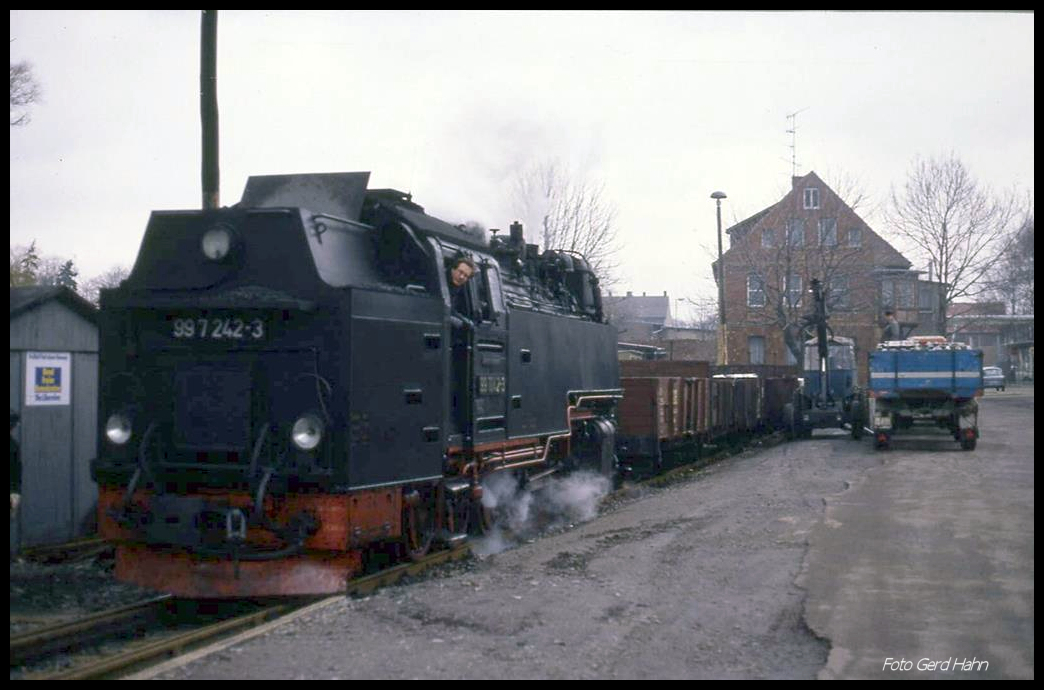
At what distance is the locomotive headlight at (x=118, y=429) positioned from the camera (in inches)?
304

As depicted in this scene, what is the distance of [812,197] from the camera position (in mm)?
40688

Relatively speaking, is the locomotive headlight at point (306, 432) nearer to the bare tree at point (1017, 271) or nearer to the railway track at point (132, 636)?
the railway track at point (132, 636)

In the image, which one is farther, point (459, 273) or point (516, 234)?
point (516, 234)

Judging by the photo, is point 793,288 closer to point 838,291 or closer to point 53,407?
point 838,291

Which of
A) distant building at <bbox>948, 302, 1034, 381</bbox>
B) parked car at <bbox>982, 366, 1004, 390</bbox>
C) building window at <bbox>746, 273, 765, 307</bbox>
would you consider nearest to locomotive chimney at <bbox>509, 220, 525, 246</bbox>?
distant building at <bbox>948, 302, 1034, 381</bbox>

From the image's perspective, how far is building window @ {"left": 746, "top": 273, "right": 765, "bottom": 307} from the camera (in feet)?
134

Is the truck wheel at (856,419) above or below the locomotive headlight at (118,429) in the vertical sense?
below

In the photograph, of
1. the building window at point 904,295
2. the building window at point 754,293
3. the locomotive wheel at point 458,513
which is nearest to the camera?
the locomotive wheel at point 458,513

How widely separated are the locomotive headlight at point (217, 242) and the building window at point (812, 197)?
1365 inches

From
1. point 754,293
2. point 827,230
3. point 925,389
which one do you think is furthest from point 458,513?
point 754,293

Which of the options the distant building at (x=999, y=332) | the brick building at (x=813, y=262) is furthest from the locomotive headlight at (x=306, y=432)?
the brick building at (x=813, y=262)

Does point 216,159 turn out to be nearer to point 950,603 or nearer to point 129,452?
point 129,452

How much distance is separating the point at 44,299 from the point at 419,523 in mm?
4132

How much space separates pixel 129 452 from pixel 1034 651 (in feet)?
20.2
